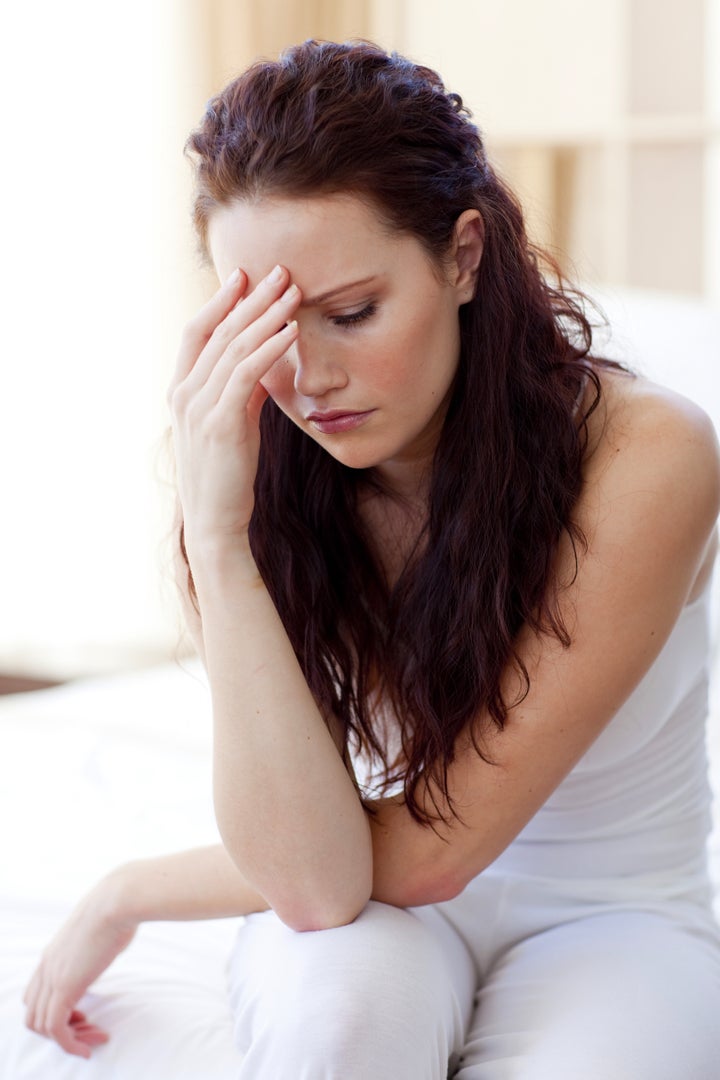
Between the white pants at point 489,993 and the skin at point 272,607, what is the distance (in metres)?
0.07

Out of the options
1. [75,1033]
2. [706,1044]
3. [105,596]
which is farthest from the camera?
[105,596]

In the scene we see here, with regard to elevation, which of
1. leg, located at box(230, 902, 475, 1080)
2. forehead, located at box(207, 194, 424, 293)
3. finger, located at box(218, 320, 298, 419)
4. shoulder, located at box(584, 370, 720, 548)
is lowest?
leg, located at box(230, 902, 475, 1080)

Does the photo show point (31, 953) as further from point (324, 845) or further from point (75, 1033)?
point (324, 845)

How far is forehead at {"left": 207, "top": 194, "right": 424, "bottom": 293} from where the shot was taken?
108 centimetres

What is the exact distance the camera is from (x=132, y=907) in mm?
1287

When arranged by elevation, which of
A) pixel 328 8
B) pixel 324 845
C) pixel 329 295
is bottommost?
pixel 324 845

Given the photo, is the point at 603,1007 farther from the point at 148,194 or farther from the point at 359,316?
the point at 148,194

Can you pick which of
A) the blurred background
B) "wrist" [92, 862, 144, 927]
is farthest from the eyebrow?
the blurred background

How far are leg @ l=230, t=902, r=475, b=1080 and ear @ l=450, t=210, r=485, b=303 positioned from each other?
58cm

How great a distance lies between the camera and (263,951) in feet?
3.90

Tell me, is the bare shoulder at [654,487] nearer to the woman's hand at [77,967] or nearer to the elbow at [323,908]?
the elbow at [323,908]

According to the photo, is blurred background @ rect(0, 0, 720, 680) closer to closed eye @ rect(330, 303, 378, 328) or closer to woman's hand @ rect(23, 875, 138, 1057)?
woman's hand @ rect(23, 875, 138, 1057)

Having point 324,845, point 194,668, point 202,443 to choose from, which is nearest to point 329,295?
point 202,443

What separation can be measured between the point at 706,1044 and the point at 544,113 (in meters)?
2.30
